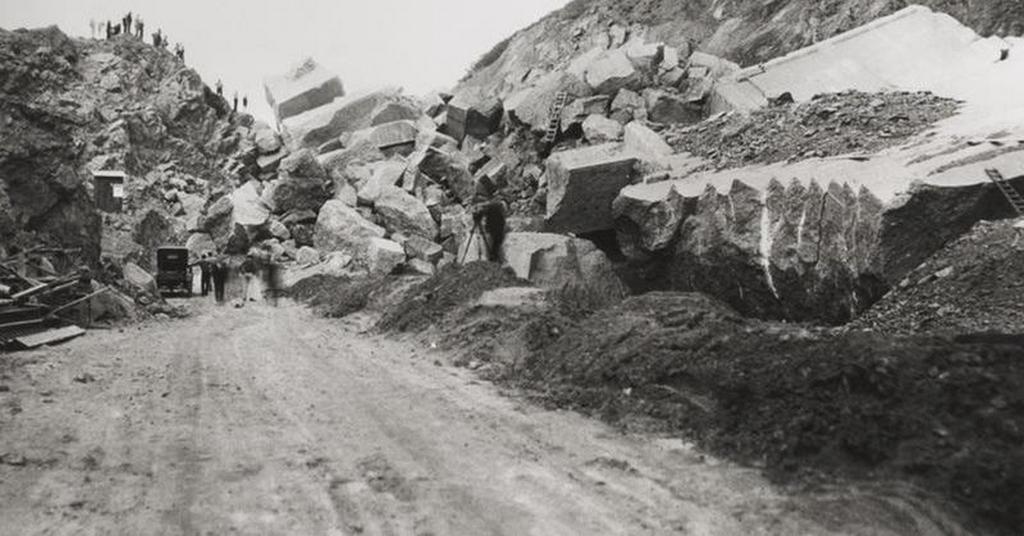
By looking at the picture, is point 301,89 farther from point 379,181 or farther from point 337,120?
point 379,181

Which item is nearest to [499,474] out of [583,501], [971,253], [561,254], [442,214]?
[583,501]

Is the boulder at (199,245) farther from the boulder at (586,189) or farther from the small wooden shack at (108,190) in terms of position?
the boulder at (586,189)

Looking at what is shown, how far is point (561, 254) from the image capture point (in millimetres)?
11484

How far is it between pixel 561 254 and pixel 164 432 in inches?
288

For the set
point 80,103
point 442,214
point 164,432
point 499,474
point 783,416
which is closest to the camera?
point 499,474

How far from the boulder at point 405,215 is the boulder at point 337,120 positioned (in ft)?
32.9

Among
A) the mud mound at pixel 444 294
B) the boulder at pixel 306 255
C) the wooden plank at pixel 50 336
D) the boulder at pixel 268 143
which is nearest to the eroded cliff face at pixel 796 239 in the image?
the mud mound at pixel 444 294

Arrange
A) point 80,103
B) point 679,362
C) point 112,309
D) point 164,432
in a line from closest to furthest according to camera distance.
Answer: point 164,432 → point 679,362 → point 112,309 → point 80,103

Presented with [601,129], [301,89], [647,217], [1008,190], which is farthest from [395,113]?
[1008,190]

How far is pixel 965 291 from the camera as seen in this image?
6.09m

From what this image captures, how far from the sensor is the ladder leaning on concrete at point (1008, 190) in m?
6.93

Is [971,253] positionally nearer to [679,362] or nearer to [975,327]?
[975,327]

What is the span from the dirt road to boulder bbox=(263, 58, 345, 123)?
86.6ft

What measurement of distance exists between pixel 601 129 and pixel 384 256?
5.88 m
